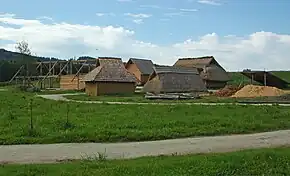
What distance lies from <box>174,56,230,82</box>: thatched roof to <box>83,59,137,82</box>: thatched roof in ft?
76.4

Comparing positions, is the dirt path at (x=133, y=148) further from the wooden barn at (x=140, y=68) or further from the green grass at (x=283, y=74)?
the green grass at (x=283, y=74)

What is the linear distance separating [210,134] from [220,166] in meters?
6.69

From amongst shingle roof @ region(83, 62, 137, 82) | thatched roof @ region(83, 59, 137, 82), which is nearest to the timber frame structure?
thatched roof @ region(83, 59, 137, 82)

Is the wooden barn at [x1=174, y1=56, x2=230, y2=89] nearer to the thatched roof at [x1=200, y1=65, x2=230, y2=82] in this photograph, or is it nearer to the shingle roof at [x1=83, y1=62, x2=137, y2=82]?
the thatched roof at [x1=200, y1=65, x2=230, y2=82]

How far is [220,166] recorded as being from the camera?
36.6 ft

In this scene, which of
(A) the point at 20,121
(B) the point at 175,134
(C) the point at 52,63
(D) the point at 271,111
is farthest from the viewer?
(C) the point at 52,63

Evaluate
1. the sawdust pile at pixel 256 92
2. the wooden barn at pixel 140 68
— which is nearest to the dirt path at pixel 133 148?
the sawdust pile at pixel 256 92

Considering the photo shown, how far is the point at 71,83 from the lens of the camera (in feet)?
242

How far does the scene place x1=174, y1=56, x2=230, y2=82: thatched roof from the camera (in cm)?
7738

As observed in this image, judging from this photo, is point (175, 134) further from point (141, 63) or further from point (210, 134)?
point (141, 63)

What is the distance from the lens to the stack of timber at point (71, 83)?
7072 centimetres

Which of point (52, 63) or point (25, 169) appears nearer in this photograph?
point (25, 169)

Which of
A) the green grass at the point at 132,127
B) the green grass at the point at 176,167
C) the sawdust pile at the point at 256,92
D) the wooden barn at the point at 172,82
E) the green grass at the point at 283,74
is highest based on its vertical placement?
the green grass at the point at 283,74

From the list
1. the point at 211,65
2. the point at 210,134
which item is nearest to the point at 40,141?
the point at 210,134
